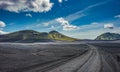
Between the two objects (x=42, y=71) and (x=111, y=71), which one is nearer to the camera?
(x=42, y=71)

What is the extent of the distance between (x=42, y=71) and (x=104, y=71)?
20.5 ft

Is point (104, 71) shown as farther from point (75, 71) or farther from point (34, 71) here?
point (34, 71)

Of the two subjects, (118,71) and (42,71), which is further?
(118,71)

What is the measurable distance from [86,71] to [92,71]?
2.03 feet

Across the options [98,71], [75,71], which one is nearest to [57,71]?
[75,71]

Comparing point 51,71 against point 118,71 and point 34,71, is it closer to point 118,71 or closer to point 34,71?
point 34,71

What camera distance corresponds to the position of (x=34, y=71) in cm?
1616

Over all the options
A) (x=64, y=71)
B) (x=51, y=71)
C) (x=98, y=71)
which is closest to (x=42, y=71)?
(x=51, y=71)

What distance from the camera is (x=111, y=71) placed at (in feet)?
55.5

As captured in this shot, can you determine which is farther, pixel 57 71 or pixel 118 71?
pixel 118 71

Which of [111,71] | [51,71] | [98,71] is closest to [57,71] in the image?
[51,71]

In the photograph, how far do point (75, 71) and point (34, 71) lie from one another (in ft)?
13.3

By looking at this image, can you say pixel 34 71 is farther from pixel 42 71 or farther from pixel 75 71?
pixel 75 71

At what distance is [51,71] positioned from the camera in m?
15.9
